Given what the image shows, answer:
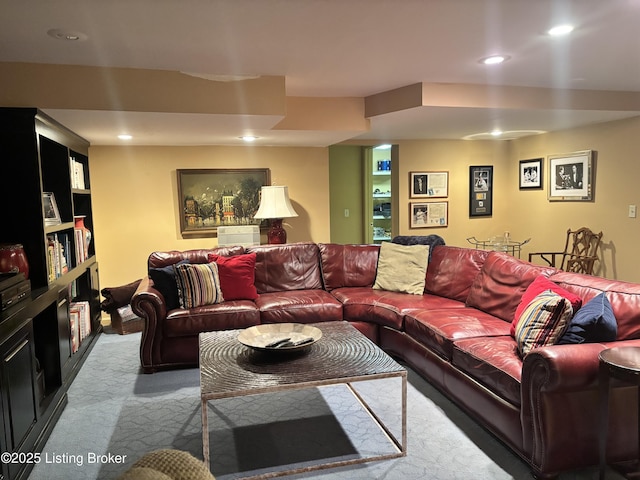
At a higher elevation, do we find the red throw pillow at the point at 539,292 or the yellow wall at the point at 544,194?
the yellow wall at the point at 544,194

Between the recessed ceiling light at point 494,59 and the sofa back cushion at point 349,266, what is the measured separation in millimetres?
2042

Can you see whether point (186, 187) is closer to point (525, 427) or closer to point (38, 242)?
point (38, 242)

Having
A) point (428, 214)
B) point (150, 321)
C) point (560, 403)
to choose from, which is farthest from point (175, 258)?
point (428, 214)

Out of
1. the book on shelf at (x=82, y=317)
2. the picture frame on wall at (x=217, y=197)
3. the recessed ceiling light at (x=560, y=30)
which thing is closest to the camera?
the recessed ceiling light at (x=560, y=30)

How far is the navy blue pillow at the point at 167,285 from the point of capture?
148 inches

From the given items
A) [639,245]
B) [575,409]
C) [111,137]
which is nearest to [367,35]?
[575,409]

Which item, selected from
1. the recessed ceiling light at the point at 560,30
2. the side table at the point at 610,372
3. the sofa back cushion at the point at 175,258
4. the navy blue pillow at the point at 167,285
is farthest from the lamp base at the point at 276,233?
the side table at the point at 610,372

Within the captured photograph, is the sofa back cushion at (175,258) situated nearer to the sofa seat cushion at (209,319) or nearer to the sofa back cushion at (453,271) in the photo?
the sofa seat cushion at (209,319)

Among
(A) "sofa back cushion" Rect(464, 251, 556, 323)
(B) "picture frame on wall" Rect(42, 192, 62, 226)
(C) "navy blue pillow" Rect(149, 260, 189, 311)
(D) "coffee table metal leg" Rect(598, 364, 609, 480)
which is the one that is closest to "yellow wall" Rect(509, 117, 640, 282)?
(A) "sofa back cushion" Rect(464, 251, 556, 323)

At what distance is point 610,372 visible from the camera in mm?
1936

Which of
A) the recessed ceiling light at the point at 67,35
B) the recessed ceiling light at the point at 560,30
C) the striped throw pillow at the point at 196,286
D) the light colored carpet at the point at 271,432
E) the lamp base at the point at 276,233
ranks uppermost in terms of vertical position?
the recessed ceiling light at the point at 560,30

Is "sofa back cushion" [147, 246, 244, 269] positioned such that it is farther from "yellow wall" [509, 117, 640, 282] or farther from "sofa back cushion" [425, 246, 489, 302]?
"yellow wall" [509, 117, 640, 282]

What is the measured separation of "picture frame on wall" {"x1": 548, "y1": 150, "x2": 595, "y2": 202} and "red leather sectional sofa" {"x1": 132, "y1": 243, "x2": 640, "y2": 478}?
2.25 meters

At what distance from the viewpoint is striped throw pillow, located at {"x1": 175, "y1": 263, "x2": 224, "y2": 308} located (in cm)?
376
